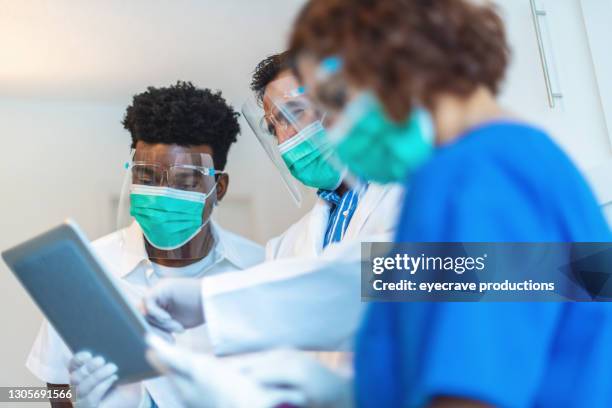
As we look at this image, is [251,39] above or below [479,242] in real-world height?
above

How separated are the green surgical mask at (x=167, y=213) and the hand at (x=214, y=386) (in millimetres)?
1024

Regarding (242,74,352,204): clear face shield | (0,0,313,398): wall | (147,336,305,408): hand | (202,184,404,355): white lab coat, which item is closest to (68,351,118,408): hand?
(202,184,404,355): white lab coat

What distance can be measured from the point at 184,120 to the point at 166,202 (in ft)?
1.04

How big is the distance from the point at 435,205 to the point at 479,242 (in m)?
0.05

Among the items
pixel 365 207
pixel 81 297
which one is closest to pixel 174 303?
pixel 81 297

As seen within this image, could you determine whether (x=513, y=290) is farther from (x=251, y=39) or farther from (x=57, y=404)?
(x=251, y=39)

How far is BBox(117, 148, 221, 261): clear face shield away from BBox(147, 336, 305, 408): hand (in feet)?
3.38

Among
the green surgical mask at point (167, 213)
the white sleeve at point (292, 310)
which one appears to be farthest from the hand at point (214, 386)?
the green surgical mask at point (167, 213)

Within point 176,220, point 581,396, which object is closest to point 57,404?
point 176,220

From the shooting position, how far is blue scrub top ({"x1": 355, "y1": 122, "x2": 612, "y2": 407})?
1.96ft

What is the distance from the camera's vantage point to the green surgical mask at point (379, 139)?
2.32 ft

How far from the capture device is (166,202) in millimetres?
1839

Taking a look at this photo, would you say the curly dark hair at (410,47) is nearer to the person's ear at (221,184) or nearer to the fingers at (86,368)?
the fingers at (86,368)

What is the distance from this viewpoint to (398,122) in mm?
701
